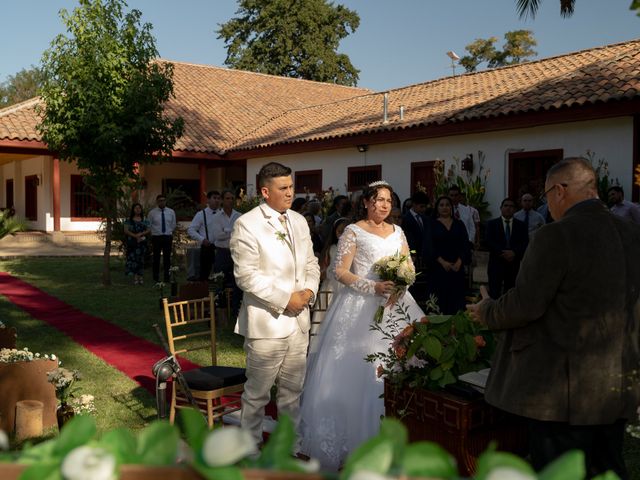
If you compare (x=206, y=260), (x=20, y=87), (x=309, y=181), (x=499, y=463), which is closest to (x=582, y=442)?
(x=499, y=463)

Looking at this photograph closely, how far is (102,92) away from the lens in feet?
43.8

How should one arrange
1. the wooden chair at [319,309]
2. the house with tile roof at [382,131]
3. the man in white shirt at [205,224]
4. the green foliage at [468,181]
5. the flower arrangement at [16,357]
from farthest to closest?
the green foliage at [468,181]
the house with tile roof at [382,131]
the man in white shirt at [205,224]
the wooden chair at [319,309]
the flower arrangement at [16,357]

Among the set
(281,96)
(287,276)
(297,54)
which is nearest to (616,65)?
(287,276)

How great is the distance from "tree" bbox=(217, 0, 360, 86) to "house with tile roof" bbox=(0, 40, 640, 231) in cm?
1417

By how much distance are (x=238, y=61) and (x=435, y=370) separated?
46.6 metres

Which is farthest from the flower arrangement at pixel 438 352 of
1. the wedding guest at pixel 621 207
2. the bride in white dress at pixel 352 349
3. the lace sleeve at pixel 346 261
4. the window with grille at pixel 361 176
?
the window with grille at pixel 361 176

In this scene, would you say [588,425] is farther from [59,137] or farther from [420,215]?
[59,137]

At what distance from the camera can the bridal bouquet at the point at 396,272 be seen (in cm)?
525

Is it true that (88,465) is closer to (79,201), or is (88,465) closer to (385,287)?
(385,287)

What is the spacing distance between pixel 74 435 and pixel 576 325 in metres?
2.25

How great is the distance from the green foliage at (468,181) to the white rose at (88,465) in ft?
46.4

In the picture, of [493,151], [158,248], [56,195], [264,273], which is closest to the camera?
[264,273]

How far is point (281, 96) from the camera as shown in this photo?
3127 cm

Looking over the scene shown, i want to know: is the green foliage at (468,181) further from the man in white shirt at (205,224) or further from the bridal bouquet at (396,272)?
the bridal bouquet at (396,272)
